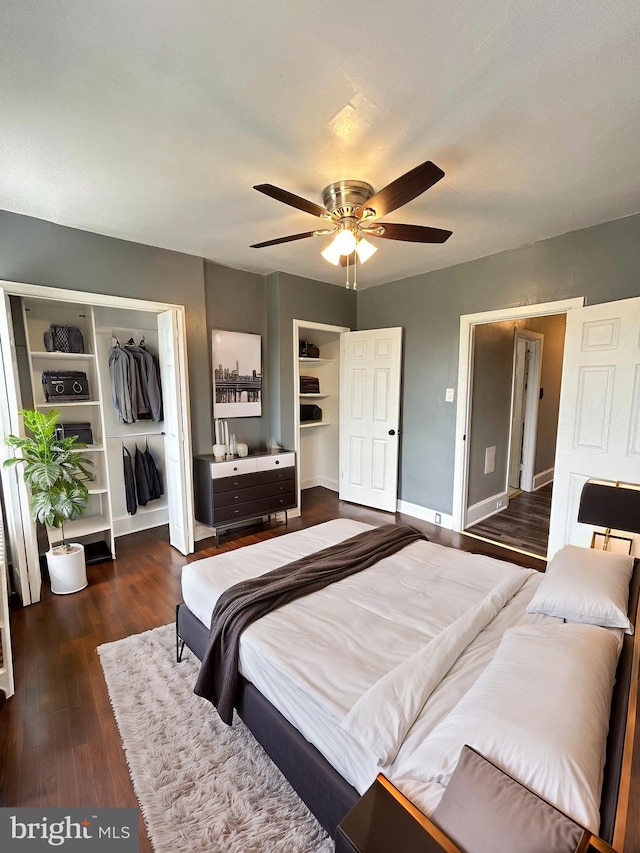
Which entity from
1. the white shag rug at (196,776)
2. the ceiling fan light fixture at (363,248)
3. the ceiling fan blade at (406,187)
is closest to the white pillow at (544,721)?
the white shag rug at (196,776)

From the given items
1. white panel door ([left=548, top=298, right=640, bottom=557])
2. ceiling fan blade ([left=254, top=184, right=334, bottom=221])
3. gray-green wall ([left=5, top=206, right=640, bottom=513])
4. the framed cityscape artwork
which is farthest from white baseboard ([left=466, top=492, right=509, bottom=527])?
ceiling fan blade ([left=254, top=184, right=334, bottom=221])

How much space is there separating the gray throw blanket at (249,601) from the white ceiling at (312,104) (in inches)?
81.1

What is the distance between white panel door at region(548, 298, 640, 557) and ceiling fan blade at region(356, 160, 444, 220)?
5.94 ft

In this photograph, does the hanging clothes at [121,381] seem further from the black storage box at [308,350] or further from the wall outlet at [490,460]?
the wall outlet at [490,460]

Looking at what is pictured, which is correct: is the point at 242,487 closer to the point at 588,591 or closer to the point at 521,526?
the point at 588,591

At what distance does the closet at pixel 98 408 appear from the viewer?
2.58 meters

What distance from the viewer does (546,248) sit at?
3.02 metres

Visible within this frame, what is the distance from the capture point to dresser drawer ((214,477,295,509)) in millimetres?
3481

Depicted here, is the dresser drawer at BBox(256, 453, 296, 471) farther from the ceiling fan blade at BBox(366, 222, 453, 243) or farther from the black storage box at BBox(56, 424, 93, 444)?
the ceiling fan blade at BBox(366, 222, 453, 243)

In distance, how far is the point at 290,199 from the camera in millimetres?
1748

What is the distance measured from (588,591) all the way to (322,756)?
3.50ft

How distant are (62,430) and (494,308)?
152 inches

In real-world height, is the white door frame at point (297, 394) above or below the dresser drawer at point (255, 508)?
above

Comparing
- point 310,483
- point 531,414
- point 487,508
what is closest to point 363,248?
point 487,508
